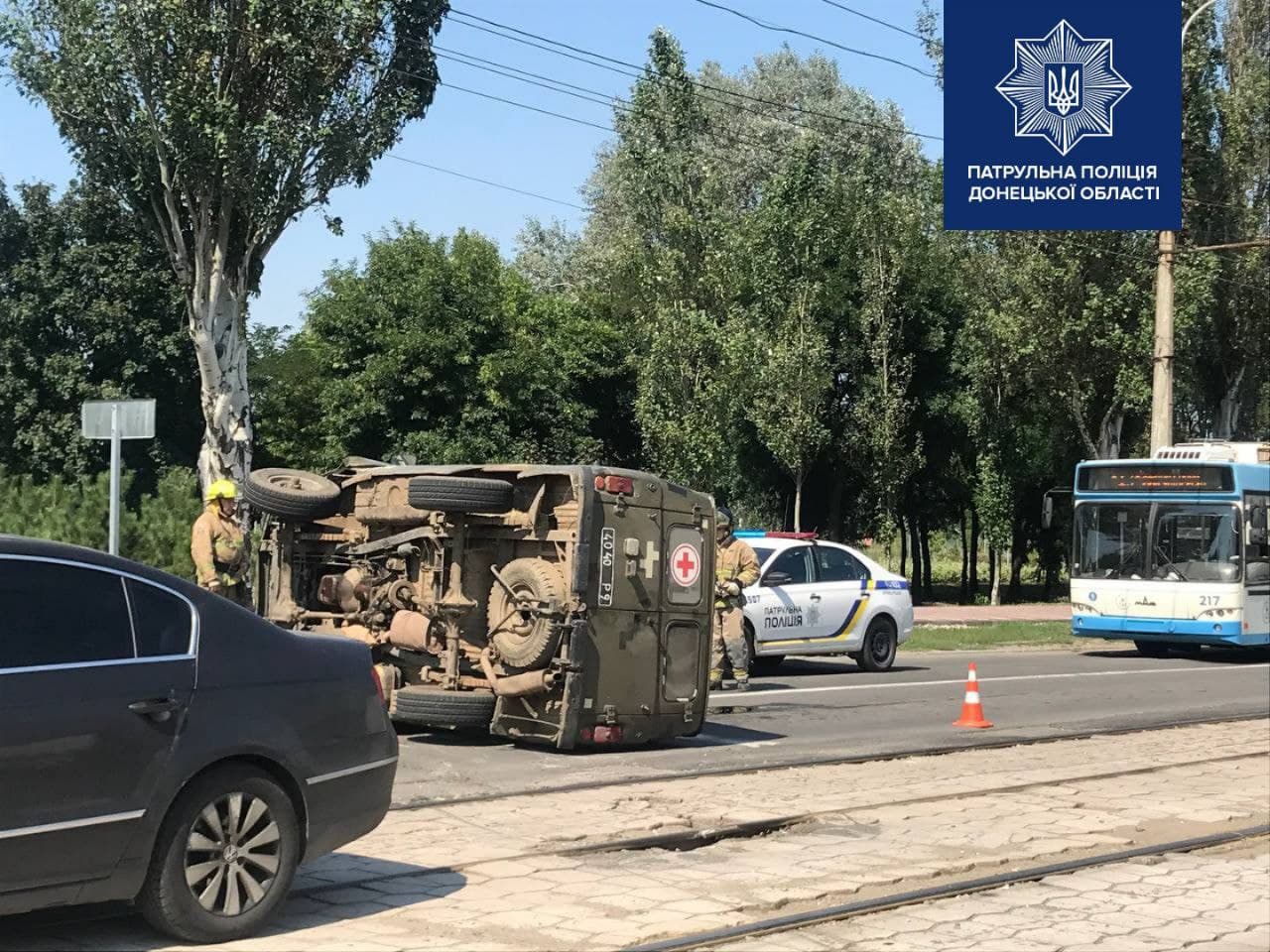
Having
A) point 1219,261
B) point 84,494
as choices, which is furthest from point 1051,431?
point 84,494

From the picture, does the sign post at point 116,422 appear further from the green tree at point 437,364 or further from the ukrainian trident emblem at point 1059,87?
the green tree at point 437,364

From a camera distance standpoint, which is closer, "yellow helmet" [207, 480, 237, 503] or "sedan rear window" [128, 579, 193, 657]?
"sedan rear window" [128, 579, 193, 657]

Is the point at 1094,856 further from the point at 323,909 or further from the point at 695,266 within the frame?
the point at 695,266

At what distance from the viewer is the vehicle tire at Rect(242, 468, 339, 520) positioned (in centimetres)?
1256

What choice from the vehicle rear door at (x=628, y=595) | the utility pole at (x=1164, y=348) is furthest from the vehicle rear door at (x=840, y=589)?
the utility pole at (x=1164, y=348)

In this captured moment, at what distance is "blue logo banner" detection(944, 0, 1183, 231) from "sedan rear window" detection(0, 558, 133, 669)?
54.7ft

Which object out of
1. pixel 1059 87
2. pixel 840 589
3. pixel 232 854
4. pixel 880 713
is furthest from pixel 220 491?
pixel 1059 87

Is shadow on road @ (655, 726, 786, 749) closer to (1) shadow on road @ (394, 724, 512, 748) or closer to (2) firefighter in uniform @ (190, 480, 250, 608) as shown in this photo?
(1) shadow on road @ (394, 724, 512, 748)

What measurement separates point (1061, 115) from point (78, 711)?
17.8m

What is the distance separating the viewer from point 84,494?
2342cm

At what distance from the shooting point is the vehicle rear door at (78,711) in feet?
18.1

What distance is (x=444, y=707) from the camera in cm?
1166

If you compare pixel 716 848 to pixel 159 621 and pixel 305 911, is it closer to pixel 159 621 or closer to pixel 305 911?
pixel 305 911

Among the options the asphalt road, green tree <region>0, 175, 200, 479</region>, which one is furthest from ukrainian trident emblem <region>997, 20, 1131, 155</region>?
green tree <region>0, 175, 200, 479</region>
